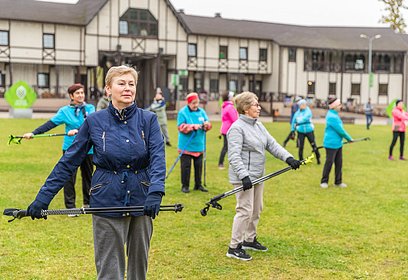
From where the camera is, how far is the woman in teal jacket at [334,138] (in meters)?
11.4

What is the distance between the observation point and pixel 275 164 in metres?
16.1

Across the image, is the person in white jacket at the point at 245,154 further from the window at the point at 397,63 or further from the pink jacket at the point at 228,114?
the window at the point at 397,63

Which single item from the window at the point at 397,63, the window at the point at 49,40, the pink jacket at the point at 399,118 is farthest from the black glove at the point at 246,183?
the window at the point at 397,63

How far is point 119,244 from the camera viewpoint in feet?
13.9

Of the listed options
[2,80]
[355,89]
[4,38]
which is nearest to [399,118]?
[4,38]

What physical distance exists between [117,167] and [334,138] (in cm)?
826

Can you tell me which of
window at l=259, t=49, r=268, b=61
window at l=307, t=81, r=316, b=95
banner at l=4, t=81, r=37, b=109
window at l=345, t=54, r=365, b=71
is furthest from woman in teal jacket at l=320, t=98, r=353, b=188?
window at l=345, t=54, r=365, b=71

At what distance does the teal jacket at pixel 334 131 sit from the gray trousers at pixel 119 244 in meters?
7.78

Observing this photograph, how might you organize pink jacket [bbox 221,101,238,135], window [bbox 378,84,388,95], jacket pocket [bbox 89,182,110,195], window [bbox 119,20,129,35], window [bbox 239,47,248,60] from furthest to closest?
1. window [bbox 378,84,388,95]
2. window [bbox 239,47,248,60]
3. window [bbox 119,20,129,35]
4. pink jacket [bbox 221,101,238,135]
5. jacket pocket [bbox 89,182,110,195]

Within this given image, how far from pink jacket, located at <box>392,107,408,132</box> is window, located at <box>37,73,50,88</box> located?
116 ft

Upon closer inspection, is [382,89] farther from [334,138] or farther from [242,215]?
[242,215]

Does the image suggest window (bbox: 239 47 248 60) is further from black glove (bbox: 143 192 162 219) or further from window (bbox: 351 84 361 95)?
black glove (bbox: 143 192 162 219)

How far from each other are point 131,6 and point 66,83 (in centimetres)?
879

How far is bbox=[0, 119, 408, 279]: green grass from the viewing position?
6184 mm
